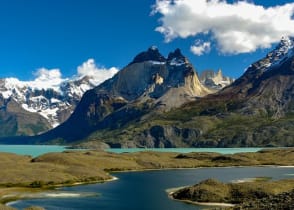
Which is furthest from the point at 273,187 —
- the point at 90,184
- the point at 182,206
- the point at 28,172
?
the point at 28,172

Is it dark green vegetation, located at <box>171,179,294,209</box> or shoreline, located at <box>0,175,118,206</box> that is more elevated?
dark green vegetation, located at <box>171,179,294,209</box>

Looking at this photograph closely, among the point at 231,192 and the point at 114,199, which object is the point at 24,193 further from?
the point at 231,192

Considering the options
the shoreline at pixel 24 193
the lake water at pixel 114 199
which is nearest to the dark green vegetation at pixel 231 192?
the lake water at pixel 114 199

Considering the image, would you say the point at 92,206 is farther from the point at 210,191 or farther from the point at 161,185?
the point at 161,185

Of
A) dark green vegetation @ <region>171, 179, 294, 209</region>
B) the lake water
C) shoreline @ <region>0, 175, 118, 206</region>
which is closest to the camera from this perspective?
the lake water

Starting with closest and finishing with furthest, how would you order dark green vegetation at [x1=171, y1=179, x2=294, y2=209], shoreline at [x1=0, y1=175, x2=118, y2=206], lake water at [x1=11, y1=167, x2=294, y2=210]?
lake water at [x1=11, y1=167, x2=294, y2=210] → dark green vegetation at [x1=171, y1=179, x2=294, y2=209] → shoreline at [x1=0, y1=175, x2=118, y2=206]

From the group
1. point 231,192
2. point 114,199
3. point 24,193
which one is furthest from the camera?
point 24,193

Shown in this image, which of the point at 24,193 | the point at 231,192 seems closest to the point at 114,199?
the point at 24,193

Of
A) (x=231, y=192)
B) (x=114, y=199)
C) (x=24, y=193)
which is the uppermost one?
(x=231, y=192)

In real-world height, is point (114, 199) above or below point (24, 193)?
below

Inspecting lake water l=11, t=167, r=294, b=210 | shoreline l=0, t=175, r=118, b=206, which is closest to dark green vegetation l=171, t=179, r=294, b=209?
lake water l=11, t=167, r=294, b=210

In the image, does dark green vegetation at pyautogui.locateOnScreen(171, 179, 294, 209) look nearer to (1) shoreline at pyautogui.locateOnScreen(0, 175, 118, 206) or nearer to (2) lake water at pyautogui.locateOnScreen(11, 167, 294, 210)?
(2) lake water at pyautogui.locateOnScreen(11, 167, 294, 210)

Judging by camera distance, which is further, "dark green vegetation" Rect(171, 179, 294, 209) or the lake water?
"dark green vegetation" Rect(171, 179, 294, 209)

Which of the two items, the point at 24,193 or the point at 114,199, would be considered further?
the point at 24,193
